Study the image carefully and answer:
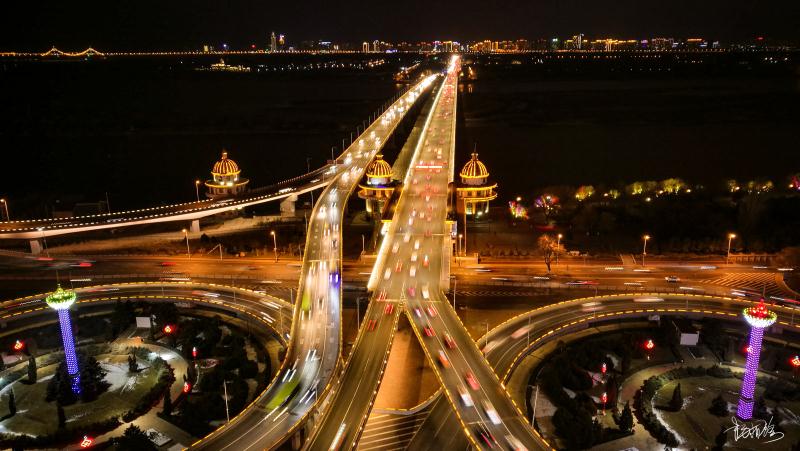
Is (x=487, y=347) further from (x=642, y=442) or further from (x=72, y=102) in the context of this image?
(x=72, y=102)

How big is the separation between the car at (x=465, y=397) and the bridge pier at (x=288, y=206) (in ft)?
168

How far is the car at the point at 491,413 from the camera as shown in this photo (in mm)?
29422

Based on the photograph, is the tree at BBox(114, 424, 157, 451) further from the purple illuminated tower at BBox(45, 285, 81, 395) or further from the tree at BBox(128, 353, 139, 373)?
the tree at BBox(128, 353, 139, 373)

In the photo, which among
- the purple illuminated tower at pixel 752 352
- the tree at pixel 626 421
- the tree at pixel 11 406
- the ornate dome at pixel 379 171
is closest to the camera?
the tree at pixel 626 421

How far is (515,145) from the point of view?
126 metres

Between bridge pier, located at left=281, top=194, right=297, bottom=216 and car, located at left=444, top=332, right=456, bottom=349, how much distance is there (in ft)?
149

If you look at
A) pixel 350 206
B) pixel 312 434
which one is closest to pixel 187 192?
pixel 350 206

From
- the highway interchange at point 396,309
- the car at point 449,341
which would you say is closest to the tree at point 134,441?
the highway interchange at point 396,309

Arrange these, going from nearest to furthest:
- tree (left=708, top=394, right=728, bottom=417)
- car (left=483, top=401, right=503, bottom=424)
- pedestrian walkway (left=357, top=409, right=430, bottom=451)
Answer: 1. car (left=483, top=401, right=503, bottom=424)
2. pedestrian walkway (left=357, top=409, right=430, bottom=451)
3. tree (left=708, top=394, right=728, bottom=417)

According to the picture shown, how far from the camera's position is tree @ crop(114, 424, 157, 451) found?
30500 millimetres

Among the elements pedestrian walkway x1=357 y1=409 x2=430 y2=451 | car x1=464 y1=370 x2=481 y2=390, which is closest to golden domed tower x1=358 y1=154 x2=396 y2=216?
pedestrian walkway x1=357 y1=409 x2=430 y2=451

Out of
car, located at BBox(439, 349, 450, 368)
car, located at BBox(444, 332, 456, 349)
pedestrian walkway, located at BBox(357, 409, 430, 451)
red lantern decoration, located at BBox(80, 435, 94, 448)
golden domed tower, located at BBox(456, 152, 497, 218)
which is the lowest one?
red lantern decoration, located at BBox(80, 435, 94, 448)

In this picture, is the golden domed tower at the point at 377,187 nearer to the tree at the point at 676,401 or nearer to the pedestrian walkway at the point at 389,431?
the pedestrian walkway at the point at 389,431

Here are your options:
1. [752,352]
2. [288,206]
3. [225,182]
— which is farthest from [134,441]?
[225,182]
